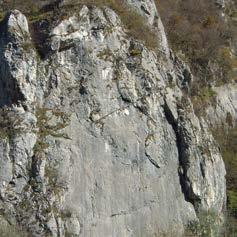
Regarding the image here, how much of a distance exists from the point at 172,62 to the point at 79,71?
6703 millimetres

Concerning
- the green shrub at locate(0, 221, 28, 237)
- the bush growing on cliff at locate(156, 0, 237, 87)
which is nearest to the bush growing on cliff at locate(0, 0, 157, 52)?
the green shrub at locate(0, 221, 28, 237)

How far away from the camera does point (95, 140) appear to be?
20484mm

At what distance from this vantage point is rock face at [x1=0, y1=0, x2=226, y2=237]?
19.2 meters

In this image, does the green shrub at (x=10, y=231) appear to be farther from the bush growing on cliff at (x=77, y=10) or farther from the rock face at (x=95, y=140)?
the bush growing on cliff at (x=77, y=10)

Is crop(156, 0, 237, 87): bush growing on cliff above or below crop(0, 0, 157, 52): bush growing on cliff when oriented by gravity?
below

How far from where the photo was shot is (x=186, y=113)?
23.2 metres

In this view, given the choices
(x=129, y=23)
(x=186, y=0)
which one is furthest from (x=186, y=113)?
(x=186, y=0)

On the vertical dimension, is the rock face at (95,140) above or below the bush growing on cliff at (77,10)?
below

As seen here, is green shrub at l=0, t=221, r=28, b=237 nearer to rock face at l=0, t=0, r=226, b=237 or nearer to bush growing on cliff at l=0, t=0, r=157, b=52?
rock face at l=0, t=0, r=226, b=237

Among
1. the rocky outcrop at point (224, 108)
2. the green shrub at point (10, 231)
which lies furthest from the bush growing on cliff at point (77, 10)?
the rocky outcrop at point (224, 108)

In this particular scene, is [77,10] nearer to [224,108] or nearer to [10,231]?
[10,231]

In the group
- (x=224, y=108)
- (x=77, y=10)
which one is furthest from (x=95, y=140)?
(x=224, y=108)

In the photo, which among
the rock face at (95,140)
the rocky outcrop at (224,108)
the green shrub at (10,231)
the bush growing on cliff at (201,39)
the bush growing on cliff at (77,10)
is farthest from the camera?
the bush growing on cliff at (201,39)

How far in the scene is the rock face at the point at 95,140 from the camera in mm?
19219
